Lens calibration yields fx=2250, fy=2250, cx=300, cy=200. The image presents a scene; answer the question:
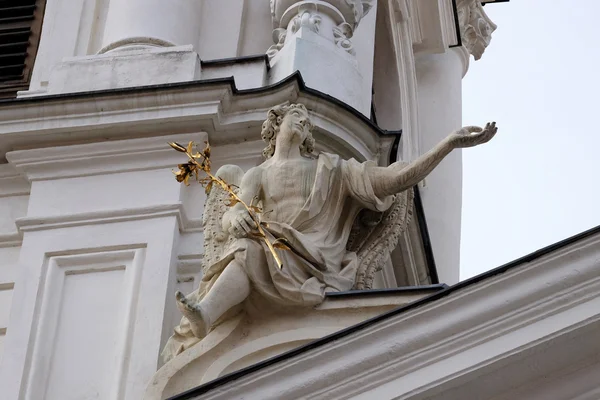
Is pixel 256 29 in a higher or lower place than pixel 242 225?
higher

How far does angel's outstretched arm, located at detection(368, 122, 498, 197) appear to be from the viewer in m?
12.0

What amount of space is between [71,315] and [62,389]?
0.57 metres

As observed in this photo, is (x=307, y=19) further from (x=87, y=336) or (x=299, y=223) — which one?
(x=87, y=336)

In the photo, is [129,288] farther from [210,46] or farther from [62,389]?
[210,46]

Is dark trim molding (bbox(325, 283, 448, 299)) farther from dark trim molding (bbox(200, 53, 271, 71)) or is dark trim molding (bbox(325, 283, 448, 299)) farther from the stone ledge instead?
dark trim molding (bbox(200, 53, 271, 71))

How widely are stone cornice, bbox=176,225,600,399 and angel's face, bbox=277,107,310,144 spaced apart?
7.70 ft

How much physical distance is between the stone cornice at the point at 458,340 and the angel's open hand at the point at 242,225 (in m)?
1.47

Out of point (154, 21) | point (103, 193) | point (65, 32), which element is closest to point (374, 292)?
point (103, 193)

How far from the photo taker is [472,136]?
39.3 feet

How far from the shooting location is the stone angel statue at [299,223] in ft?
39.5

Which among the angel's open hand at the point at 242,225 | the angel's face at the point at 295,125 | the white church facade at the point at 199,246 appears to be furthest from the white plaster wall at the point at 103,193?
the angel's open hand at the point at 242,225

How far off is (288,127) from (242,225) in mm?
1001

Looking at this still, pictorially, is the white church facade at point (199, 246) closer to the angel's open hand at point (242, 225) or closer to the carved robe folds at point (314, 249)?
the carved robe folds at point (314, 249)

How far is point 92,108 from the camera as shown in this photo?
14156 mm
